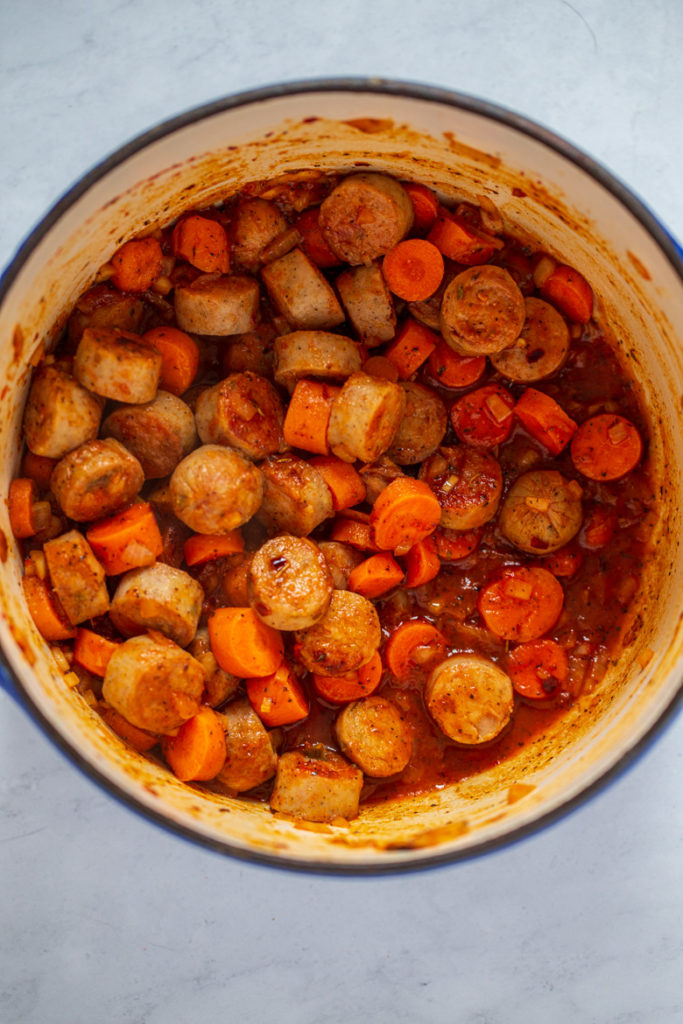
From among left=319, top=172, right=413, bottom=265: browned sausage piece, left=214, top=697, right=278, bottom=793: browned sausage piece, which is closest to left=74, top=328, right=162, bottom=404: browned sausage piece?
left=319, top=172, right=413, bottom=265: browned sausage piece

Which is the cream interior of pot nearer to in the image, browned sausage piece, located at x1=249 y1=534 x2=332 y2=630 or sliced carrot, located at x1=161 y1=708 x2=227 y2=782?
sliced carrot, located at x1=161 y1=708 x2=227 y2=782

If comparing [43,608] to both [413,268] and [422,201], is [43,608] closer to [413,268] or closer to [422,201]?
[413,268]

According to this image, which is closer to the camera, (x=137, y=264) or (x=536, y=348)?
(x=137, y=264)

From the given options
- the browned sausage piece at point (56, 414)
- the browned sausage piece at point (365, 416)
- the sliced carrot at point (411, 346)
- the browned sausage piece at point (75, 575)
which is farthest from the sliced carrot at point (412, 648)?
the browned sausage piece at point (56, 414)

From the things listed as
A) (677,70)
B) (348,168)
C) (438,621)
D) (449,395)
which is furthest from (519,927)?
(677,70)

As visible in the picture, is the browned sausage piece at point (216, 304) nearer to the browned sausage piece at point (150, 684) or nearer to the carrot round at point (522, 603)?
the browned sausage piece at point (150, 684)

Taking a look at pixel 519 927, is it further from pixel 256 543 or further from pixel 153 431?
pixel 153 431

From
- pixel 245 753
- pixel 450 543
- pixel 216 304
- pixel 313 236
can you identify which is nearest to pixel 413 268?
pixel 313 236
